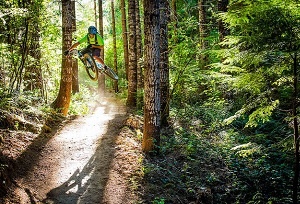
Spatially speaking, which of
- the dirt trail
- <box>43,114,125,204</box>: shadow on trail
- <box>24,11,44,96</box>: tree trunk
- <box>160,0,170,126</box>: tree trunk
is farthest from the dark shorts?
<box>43,114,125,204</box>: shadow on trail

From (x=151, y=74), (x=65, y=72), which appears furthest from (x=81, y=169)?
(x=65, y=72)

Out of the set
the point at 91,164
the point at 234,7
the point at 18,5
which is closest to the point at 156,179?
the point at 91,164

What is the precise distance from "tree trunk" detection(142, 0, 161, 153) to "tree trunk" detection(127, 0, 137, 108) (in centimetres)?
607

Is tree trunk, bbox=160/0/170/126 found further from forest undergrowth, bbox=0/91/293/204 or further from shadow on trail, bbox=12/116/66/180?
shadow on trail, bbox=12/116/66/180

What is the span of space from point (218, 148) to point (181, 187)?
2462 millimetres

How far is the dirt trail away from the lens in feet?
18.3

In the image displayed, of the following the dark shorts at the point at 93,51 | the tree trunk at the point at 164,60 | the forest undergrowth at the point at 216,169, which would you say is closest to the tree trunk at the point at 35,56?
the dark shorts at the point at 93,51

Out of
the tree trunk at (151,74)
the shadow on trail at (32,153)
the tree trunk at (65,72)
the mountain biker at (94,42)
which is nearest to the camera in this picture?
the shadow on trail at (32,153)

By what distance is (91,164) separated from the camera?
7.05 meters

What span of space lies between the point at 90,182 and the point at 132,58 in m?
8.57

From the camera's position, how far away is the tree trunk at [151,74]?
709 centimetres

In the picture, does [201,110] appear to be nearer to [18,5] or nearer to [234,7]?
[234,7]

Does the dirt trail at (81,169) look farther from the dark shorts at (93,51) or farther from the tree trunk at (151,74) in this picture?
the dark shorts at (93,51)

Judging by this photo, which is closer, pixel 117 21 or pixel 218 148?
pixel 218 148
